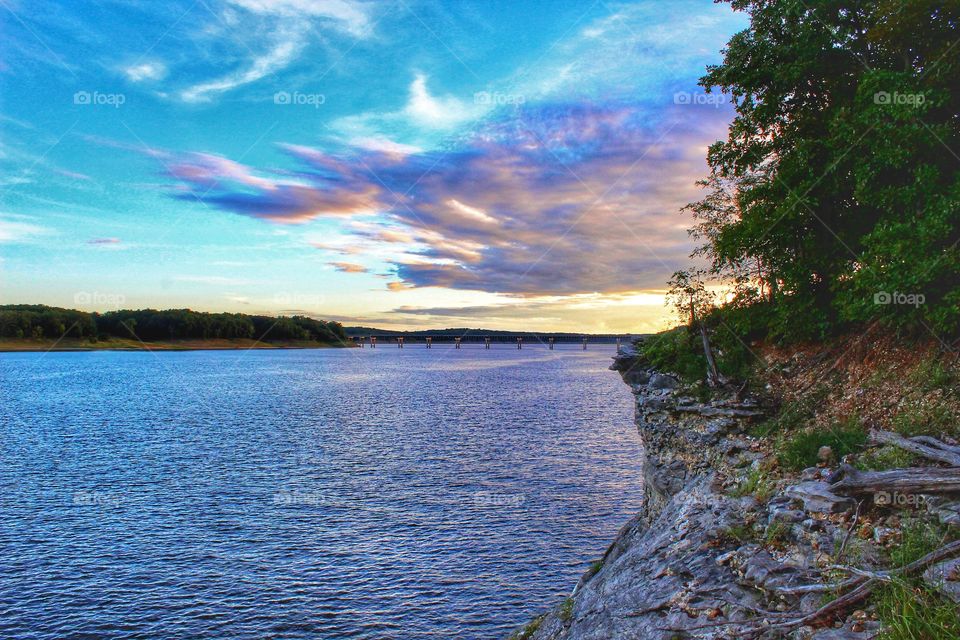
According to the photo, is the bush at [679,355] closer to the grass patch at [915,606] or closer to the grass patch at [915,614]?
the grass patch at [915,606]

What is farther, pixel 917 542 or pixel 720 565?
pixel 720 565

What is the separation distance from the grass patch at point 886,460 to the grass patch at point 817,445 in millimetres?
1135

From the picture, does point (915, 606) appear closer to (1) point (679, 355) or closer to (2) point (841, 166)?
(2) point (841, 166)

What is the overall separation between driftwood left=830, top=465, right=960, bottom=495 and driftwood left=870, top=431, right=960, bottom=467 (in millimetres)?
883

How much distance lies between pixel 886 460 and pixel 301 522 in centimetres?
3186

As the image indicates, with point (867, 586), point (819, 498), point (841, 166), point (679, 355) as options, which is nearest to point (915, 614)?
point (867, 586)

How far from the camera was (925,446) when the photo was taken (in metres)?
15.0

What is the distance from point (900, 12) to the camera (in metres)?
21.3

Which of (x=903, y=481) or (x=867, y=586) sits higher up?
(x=903, y=481)

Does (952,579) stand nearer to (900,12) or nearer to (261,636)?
(900,12)

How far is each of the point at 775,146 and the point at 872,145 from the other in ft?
15.3

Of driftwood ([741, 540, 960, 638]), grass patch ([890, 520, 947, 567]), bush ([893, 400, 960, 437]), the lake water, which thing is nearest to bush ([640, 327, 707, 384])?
bush ([893, 400, 960, 437])

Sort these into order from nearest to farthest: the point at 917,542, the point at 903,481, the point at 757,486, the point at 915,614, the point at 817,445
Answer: the point at 915,614 < the point at 917,542 < the point at 903,481 < the point at 757,486 < the point at 817,445

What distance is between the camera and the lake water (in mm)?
26016
